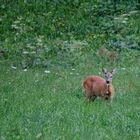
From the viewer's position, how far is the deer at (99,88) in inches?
452

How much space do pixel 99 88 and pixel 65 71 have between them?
3353 mm

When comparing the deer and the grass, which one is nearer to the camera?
the grass

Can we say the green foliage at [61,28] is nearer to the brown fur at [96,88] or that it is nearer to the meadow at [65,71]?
the meadow at [65,71]

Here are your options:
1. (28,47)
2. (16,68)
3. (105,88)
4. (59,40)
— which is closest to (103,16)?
(59,40)

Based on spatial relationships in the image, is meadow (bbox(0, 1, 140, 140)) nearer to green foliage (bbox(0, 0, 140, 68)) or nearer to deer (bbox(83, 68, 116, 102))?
green foliage (bbox(0, 0, 140, 68))

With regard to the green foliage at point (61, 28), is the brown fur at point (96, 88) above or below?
above

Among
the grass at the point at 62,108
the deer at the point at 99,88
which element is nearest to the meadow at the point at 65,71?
the grass at the point at 62,108

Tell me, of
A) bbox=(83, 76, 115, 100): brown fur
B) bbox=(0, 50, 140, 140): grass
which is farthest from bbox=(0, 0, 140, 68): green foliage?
bbox=(83, 76, 115, 100): brown fur

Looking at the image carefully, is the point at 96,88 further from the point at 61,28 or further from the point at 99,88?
the point at 61,28

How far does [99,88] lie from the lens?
38.2ft

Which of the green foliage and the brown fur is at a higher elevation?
the brown fur

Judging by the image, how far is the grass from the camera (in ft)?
28.2

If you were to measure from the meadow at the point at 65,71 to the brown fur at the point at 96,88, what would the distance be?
0.15 metres

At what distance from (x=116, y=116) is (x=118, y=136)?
127 centimetres
